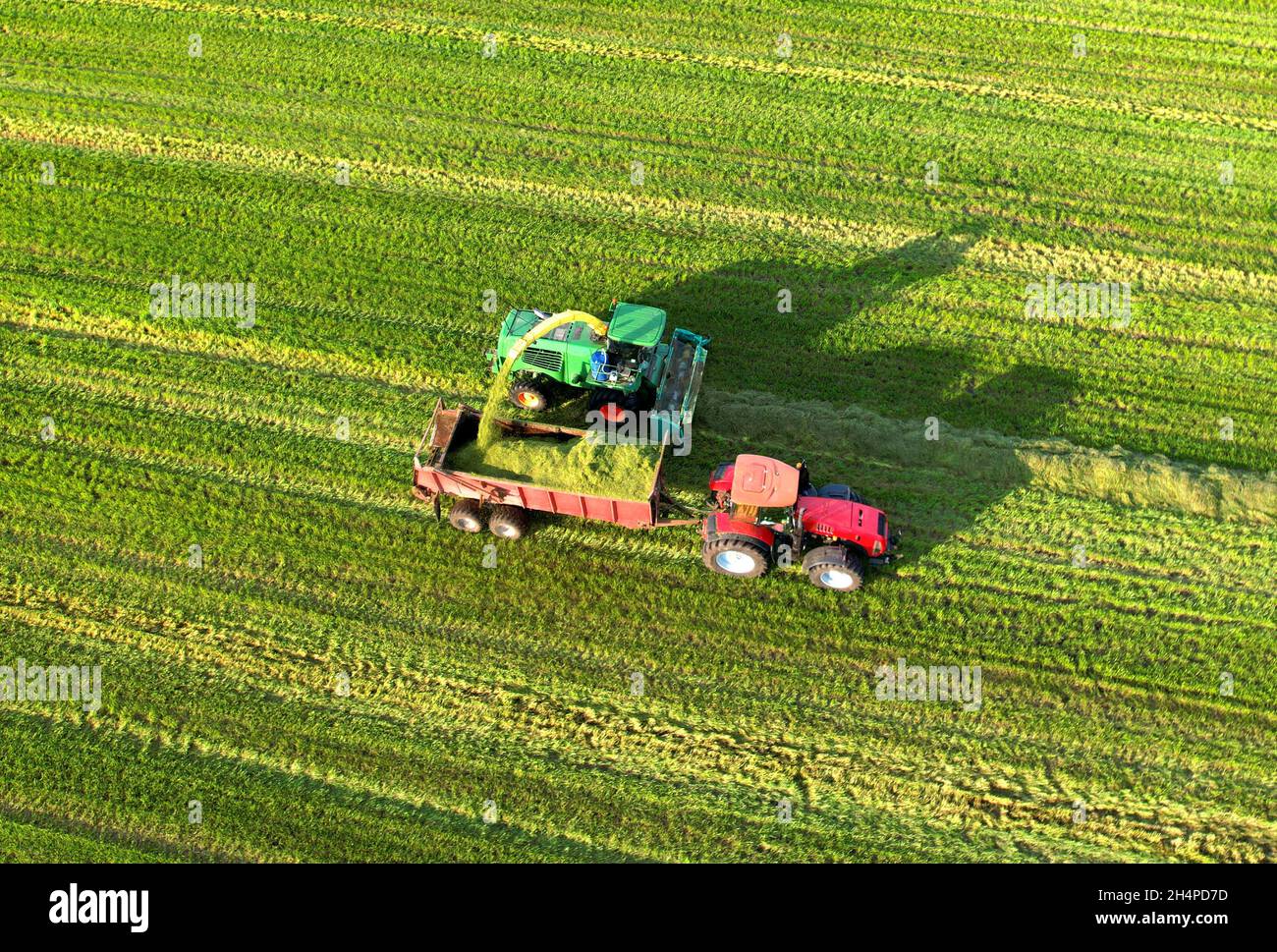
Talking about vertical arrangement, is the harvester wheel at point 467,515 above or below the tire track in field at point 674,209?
below

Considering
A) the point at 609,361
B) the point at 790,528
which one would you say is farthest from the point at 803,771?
the point at 609,361

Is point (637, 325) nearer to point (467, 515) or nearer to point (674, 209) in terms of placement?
point (467, 515)

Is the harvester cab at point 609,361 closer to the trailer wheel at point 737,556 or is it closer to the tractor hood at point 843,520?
the trailer wheel at point 737,556
